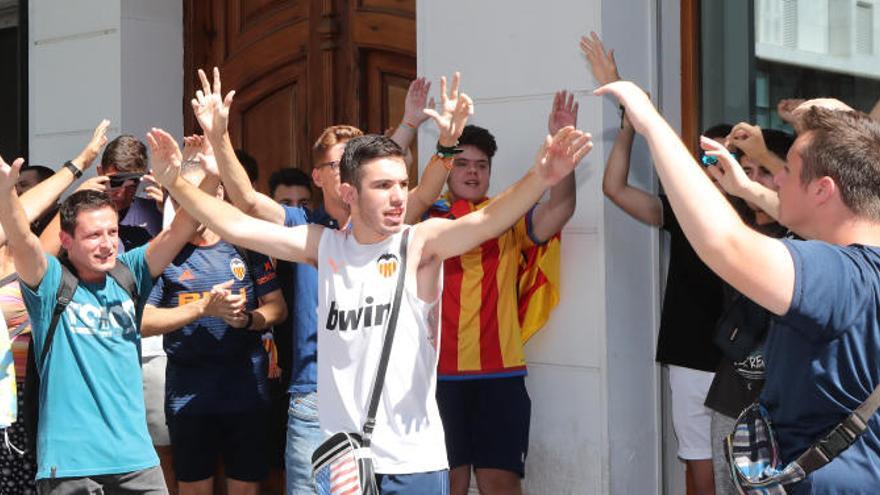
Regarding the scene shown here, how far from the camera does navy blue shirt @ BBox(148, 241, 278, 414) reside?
5414 mm

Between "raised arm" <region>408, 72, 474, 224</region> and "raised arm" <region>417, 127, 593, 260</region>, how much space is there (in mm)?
345

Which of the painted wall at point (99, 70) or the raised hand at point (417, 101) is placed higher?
the painted wall at point (99, 70)

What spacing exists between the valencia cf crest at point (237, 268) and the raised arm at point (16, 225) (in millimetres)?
1089

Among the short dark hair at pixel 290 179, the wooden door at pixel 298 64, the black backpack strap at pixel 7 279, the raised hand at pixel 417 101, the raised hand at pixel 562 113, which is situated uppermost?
the wooden door at pixel 298 64

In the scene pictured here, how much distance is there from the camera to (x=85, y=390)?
4.66 m

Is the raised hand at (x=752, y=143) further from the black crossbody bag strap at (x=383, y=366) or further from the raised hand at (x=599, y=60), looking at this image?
the black crossbody bag strap at (x=383, y=366)

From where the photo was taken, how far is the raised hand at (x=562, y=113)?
5289 millimetres

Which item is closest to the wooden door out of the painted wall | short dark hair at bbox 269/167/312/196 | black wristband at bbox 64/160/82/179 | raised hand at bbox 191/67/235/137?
the painted wall

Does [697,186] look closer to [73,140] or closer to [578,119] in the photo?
[578,119]

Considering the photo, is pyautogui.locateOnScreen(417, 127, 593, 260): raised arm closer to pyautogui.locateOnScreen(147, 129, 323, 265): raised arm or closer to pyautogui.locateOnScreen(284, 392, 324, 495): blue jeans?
pyautogui.locateOnScreen(147, 129, 323, 265): raised arm

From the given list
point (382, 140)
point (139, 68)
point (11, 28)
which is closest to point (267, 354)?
point (382, 140)

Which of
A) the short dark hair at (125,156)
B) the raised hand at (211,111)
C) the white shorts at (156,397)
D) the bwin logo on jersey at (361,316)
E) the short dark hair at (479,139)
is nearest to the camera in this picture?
the bwin logo on jersey at (361,316)

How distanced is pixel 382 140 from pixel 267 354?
170cm

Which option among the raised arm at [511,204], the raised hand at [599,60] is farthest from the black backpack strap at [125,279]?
the raised hand at [599,60]
